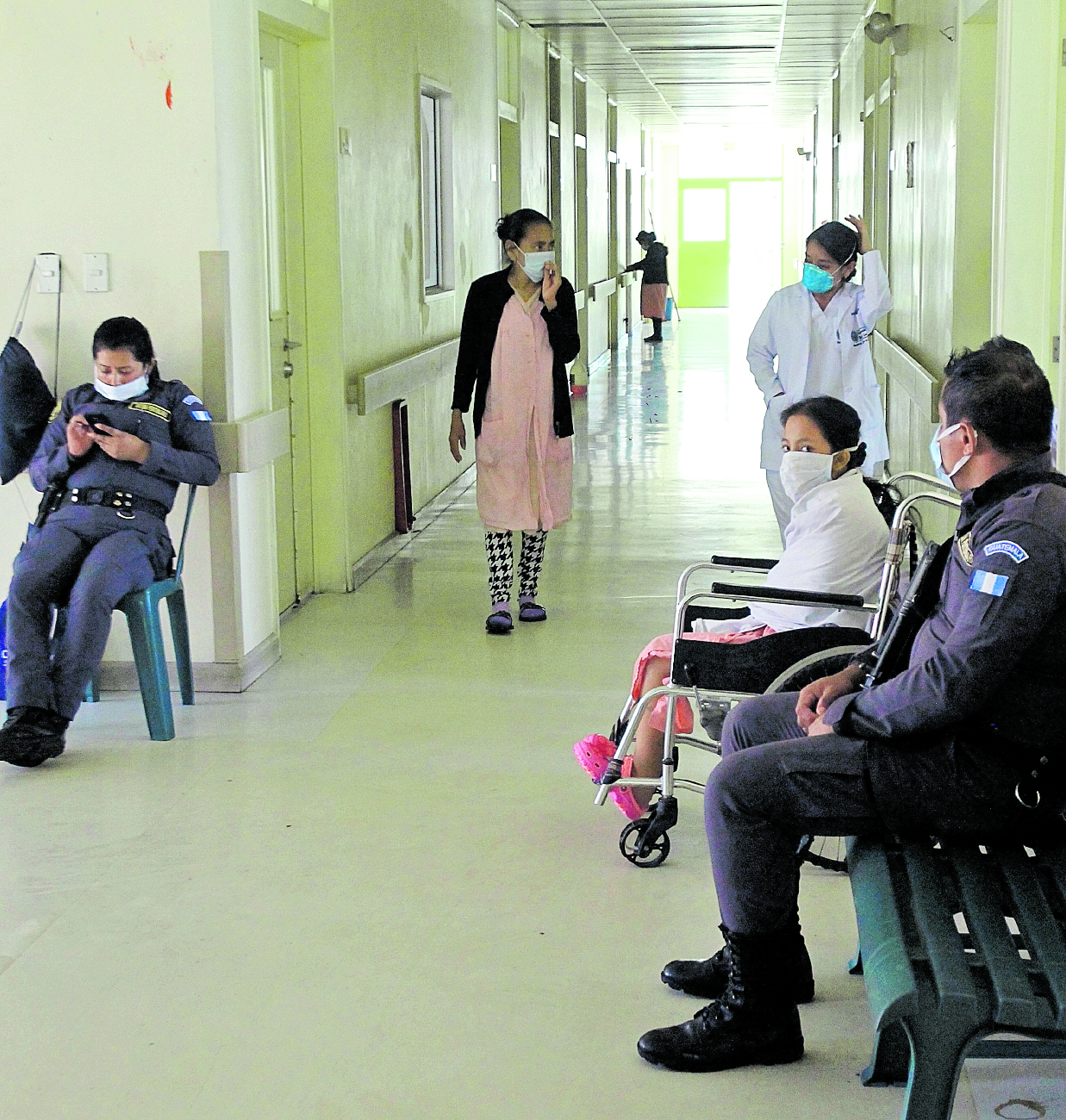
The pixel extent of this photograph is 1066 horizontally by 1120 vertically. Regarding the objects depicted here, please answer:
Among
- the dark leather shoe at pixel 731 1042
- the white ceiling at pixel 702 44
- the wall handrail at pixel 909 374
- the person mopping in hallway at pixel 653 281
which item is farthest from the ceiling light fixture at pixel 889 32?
the person mopping in hallway at pixel 653 281

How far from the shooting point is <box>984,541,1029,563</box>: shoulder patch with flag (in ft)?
6.98

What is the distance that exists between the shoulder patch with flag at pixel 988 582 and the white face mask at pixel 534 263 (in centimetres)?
324

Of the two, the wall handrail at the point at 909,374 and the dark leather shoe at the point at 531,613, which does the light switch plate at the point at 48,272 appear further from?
the wall handrail at the point at 909,374

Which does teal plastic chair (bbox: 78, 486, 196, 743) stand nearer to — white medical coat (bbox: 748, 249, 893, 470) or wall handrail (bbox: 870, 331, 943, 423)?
white medical coat (bbox: 748, 249, 893, 470)

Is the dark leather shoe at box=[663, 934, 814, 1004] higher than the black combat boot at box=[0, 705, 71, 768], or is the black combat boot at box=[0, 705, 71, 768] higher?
the black combat boot at box=[0, 705, 71, 768]

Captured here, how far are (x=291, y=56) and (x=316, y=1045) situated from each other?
13.7 ft

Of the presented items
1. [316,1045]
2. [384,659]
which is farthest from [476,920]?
[384,659]

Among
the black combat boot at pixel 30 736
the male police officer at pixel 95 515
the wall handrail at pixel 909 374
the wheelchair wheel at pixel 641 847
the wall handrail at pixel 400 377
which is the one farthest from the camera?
the wall handrail at pixel 400 377

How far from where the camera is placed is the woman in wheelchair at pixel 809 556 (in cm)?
325

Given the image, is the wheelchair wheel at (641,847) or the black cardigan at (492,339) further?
the black cardigan at (492,339)

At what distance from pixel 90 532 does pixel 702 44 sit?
9.66 m

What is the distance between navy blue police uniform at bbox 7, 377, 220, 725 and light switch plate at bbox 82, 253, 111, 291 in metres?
0.33

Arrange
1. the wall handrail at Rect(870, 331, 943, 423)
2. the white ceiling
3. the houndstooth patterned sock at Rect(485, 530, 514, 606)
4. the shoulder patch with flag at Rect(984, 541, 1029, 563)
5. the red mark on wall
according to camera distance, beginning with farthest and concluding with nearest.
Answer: the white ceiling, the wall handrail at Rect(870, 331, 943, 423), the houndstooth patterned sock at Rect(485, 530, 514, 606), the red mark on wall, the shoulder patch with flag at Rect(984, 541, 1029, 563)

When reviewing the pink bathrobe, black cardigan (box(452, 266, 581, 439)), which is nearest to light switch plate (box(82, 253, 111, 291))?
black cardigan (box(452, 266, 581, 439))
